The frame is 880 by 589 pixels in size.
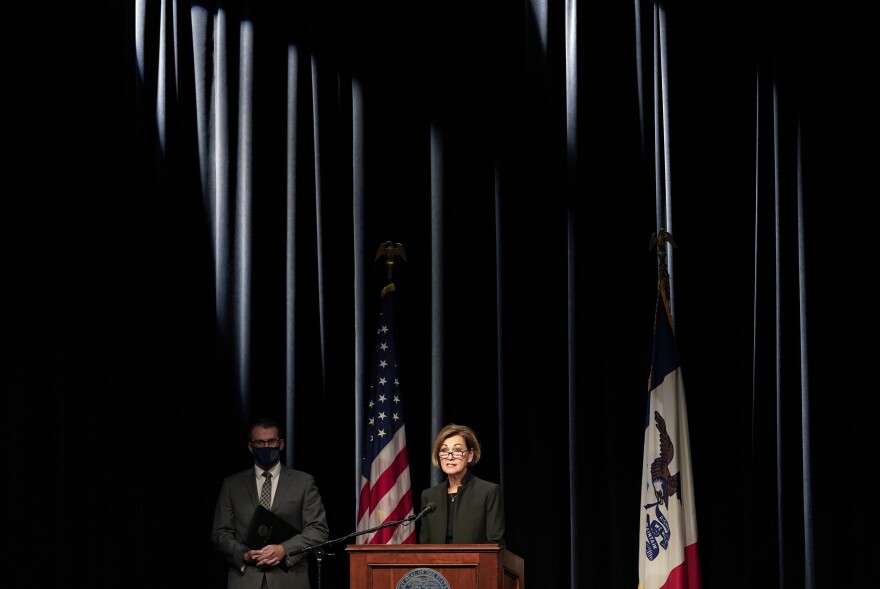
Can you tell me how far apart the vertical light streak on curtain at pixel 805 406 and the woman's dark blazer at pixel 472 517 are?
2.34 metres

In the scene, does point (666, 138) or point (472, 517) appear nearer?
point (472, 517)

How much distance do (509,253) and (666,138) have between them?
1.28 m

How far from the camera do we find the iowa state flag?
22.5 feet

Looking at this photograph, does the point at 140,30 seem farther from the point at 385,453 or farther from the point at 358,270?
the point at 385,453

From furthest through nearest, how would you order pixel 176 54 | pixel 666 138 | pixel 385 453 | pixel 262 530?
pixel 666 138 → pixel 176 54 → pixel 385 453 → pixel 262 530

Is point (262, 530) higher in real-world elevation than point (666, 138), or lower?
lower

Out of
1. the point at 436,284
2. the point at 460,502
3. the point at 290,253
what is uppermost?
the point at 290,253

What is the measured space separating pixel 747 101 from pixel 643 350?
68.2 inches

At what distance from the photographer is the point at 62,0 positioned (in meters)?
6.39

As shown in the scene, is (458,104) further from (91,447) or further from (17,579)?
(17,579)

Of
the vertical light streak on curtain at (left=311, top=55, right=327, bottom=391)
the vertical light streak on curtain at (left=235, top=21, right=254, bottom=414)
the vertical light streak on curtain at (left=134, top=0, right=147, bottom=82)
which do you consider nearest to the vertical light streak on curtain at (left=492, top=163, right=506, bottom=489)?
the vertical light streak on curtain at (left=311, top=55, right=327, bottom=391)

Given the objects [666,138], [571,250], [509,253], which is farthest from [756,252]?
[509,253]

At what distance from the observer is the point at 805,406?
7438mm

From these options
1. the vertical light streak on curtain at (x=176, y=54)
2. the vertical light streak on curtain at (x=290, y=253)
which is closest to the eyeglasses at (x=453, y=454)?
the vertical light streak on curtain at (x=290, y=253)
